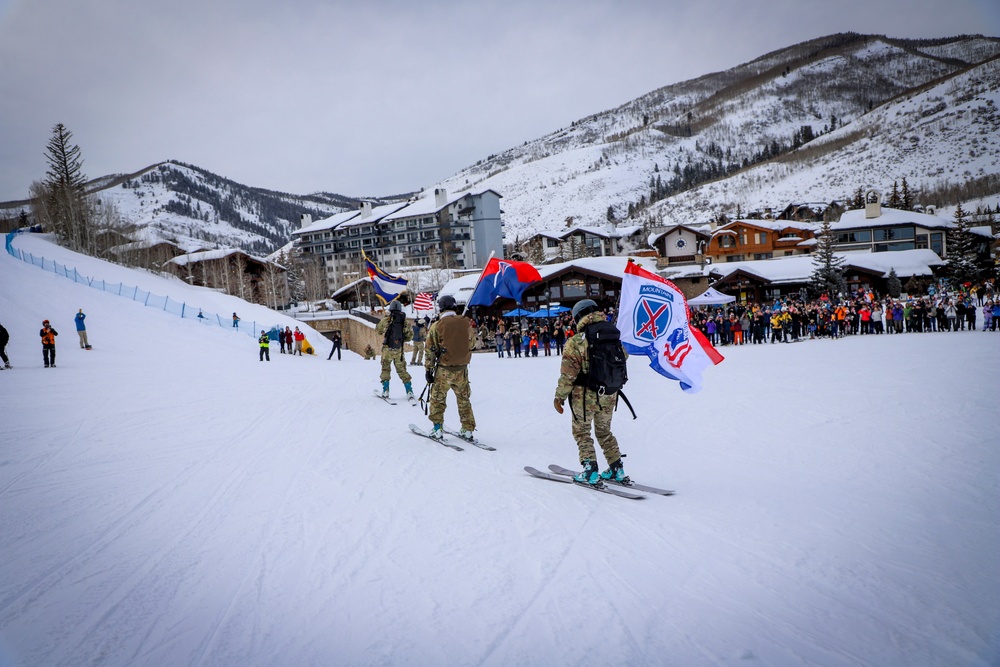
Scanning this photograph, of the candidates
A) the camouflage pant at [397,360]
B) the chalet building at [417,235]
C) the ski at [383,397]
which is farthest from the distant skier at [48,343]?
the chalet building at [417,235]

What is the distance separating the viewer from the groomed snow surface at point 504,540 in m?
3.31

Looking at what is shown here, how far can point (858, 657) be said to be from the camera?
10.0 feet

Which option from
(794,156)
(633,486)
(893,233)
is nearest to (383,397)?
(633,486)

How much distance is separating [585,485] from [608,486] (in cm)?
24

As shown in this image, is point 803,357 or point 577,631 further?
point 803,357

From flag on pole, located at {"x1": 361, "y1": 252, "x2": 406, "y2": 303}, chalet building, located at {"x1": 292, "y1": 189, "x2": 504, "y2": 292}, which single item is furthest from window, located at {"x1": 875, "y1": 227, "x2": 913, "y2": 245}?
flag on pole, located at {"x1": 361, "y1": 252, "x2": 406, "y2": 303}

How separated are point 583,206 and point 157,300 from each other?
12685 centimetres

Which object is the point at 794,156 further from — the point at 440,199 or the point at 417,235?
the point at 417,235

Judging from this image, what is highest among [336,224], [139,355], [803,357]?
[336,224]

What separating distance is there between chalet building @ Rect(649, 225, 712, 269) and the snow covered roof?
40.7 ft

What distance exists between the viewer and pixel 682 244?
60.8 m

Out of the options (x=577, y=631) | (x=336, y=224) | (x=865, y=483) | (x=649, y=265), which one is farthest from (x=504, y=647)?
(x=336, y=224)

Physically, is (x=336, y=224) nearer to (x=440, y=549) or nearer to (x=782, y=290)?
(x=782, y=290)

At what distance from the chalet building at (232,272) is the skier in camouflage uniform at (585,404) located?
175ft
